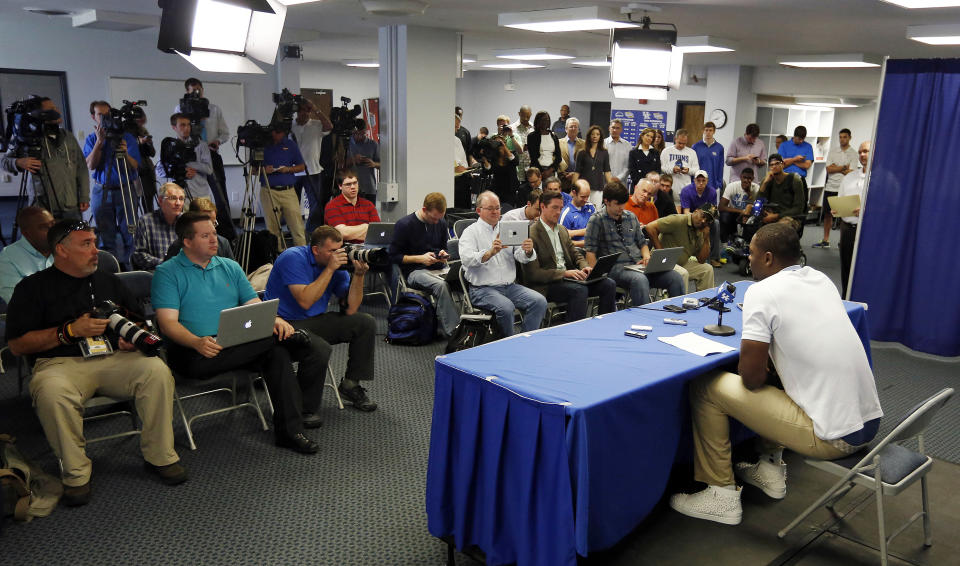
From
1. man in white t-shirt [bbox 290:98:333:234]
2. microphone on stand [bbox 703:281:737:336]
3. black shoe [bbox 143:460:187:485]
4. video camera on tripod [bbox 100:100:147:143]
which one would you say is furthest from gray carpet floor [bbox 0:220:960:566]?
man in white t-shirt [bbox 290:98:333:234]

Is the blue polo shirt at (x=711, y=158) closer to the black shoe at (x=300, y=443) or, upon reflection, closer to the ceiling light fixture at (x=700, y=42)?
the ceiling light fixture at (x=700, y=42)

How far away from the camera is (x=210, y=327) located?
Result: 3.56 metres

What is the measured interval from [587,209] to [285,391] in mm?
3602

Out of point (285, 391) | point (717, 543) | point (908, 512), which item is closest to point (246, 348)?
point (285, 391)

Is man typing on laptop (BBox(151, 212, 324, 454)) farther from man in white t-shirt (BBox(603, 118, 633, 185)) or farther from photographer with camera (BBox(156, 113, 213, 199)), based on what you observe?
man in white t-shirt (BBox(603, 118, 633, 185))

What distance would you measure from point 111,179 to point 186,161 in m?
1.39

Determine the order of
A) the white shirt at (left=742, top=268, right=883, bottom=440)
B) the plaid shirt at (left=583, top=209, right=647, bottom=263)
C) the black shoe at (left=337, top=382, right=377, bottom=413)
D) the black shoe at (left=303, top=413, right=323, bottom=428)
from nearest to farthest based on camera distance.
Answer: the white shirt at (left=742, top=268, right=883, bottom=440)
the black shoe at (left=303, top=413, right=323, bottom=428)
the black shoe at (left=337, top=382, right=377, bottom=413)
the plaid shirt at (left=583, top=209, right=647, bottom=263)

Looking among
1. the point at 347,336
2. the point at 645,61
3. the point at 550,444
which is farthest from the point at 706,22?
the point at 550,444

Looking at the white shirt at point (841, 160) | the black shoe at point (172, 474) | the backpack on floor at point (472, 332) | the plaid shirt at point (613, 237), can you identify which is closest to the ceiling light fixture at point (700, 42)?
the plaid shirt at point (613, 237)

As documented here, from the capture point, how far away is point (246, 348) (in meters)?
3.53

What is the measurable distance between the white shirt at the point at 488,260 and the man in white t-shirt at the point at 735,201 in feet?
16.4

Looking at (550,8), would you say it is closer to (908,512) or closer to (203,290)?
(203,290)

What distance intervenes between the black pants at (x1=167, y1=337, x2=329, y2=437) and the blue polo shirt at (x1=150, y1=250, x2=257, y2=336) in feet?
0.52

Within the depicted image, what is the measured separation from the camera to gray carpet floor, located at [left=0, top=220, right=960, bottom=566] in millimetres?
2738
